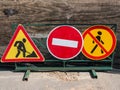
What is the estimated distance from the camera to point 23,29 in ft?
16.7

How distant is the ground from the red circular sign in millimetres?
304

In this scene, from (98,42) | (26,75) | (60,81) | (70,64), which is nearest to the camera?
(60,81)

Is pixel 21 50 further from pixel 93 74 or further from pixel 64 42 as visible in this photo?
pixel 93 74

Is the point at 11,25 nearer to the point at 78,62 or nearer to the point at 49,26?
the point at 49,26

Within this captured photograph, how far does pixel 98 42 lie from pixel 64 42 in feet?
1.73

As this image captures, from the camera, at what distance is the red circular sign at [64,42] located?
5117 mm

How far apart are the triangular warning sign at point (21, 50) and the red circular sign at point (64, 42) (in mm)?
245

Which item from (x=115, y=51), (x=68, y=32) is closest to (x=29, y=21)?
(x=68, y=32)

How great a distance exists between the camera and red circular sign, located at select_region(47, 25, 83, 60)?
512 cm

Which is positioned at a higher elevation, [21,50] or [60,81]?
[21,50]

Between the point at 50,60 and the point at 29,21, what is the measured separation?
694mm

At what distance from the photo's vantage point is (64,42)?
5141mm

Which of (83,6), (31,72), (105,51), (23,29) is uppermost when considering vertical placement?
(83,6)

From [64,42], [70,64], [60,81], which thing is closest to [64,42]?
[64,42]
